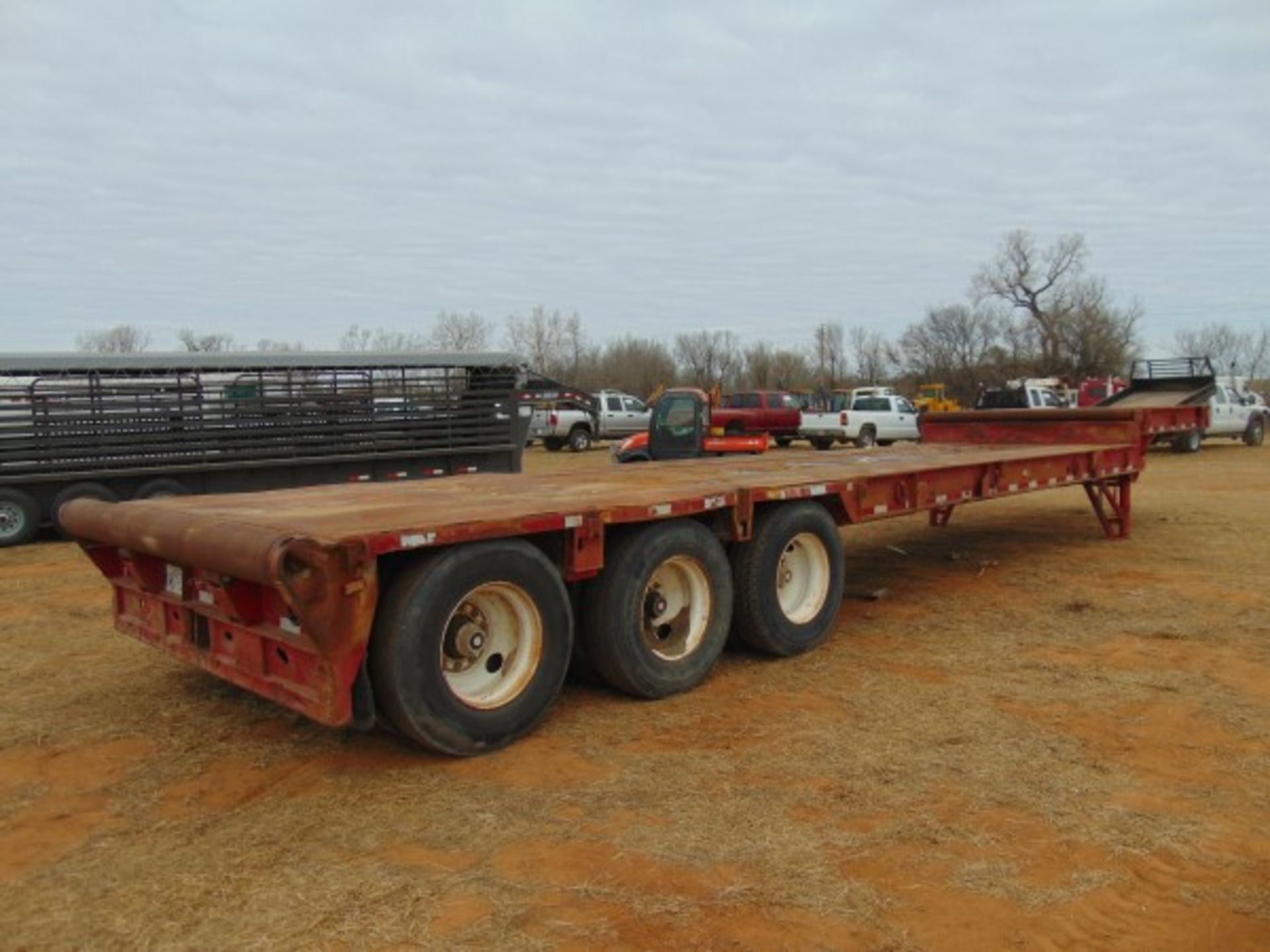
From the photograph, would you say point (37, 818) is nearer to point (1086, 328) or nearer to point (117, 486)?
point (117, 486)

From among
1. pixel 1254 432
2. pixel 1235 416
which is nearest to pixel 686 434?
pixel 1235 416

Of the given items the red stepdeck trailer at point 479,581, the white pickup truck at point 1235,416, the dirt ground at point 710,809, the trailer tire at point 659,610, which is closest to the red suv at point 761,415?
the white pickup truck at point 1235,416

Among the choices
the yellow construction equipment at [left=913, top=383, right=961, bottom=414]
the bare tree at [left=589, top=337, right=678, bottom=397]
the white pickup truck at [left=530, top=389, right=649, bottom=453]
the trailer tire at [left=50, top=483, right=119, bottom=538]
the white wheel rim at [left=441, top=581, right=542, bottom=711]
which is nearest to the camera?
the white wheel rim at [left=441, top=581, right=542, bottom=711]

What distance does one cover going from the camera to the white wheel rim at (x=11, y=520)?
41.5ft

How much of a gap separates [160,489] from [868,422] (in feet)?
65.2

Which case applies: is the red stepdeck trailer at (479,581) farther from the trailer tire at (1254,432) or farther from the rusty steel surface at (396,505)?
the trailer tire at (1254,432)

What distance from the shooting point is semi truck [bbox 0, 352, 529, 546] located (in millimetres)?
12875

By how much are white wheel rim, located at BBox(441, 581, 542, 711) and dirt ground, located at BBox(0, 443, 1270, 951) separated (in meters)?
0.32

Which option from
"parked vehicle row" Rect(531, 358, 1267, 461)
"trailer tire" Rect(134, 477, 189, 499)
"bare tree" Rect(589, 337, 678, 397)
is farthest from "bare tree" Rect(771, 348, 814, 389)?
"trailer tire" Rect(134, 477, 189, 499)

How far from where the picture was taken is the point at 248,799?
13.9ft

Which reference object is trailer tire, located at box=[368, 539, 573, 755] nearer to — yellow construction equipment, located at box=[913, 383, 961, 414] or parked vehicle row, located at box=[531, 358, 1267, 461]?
parked vehicle row, located at box=[531, 358, 1267, 461]

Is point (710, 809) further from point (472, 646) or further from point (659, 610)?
point (659, 610)

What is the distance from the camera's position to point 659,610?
5605 millimetres

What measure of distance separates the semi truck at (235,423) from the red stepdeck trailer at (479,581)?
8.05 meters
